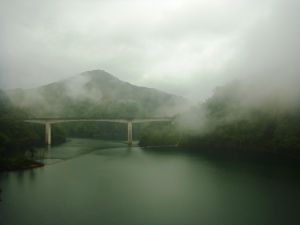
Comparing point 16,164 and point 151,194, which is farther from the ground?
point 16,164

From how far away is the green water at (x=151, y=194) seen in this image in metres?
15.6

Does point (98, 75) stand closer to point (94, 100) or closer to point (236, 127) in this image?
point (94, 100)

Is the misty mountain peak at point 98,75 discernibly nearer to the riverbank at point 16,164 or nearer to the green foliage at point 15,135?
the green foliage at point 15,135

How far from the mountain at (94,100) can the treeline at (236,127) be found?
76.9 ft

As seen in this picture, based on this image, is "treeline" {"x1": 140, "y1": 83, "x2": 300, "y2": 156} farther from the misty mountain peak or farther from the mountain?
the misty mountain peak

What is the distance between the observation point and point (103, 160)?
104ft

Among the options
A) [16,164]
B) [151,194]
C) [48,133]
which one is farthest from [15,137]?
[151,194]

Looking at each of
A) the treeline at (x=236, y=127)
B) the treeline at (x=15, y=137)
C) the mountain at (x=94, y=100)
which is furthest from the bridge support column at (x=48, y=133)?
the mountain at (x=94, y=100)

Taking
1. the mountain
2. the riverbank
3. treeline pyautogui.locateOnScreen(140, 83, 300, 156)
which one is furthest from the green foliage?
the mountain

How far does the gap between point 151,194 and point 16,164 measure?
11.5 meters

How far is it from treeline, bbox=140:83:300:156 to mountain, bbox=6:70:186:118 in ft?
76.9

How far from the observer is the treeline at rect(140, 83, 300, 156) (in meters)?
37.0

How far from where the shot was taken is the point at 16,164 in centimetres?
2603

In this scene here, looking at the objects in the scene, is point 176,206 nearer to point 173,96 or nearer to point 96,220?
point 96,220
